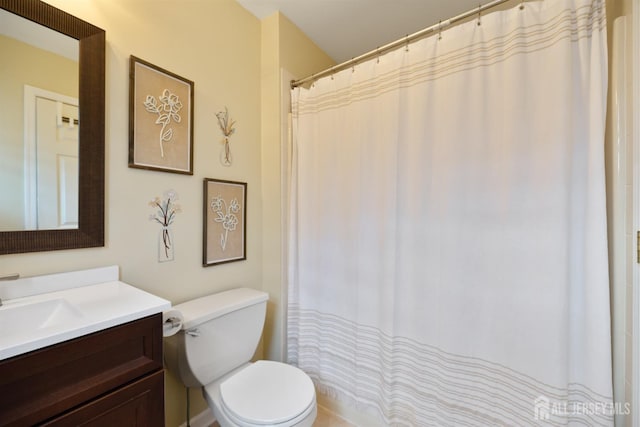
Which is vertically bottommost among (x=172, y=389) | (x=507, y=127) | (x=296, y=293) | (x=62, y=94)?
(x=172, y=389)

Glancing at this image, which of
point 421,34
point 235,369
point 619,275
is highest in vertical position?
point 421,34

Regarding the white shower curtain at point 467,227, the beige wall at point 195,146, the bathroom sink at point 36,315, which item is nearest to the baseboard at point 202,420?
the beige wall at point 195,146

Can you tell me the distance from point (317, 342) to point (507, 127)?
4.94 feet

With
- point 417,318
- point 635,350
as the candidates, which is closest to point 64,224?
point 417,318

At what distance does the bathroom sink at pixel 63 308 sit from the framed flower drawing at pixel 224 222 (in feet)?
1.61

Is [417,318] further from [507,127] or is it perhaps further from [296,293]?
[507,127]

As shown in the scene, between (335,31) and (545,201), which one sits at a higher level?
(335,31)

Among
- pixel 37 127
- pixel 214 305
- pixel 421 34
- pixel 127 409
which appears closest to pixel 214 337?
pixel 214 305

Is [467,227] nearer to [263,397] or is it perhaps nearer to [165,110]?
[263,397]

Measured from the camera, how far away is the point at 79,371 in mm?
713

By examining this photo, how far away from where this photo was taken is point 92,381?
2.39ft

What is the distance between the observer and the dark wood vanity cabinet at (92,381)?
624 mm

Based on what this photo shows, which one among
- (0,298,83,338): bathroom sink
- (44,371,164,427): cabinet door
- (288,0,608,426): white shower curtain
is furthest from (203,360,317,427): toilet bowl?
(0,298,83,338): bathroom sink

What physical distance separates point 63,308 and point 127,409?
407mm
